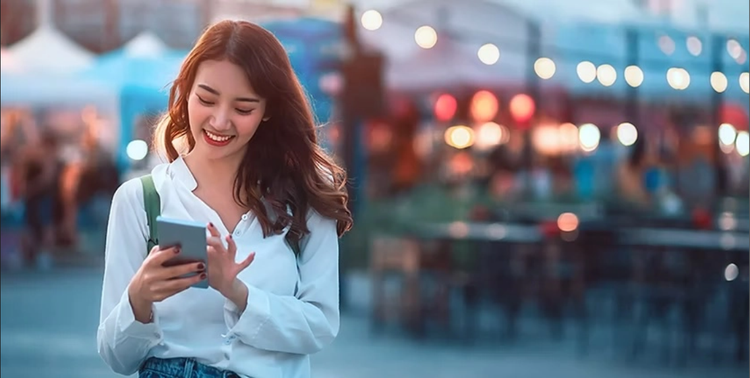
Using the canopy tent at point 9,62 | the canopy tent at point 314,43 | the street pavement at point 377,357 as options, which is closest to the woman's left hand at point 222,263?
the street pavement at point 377,357

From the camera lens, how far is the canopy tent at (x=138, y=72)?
1070 cm

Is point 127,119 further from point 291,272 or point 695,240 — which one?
point 291,272

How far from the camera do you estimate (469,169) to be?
14.3m

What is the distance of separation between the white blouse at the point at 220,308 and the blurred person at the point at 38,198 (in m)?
10.9

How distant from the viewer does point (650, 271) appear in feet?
28.1

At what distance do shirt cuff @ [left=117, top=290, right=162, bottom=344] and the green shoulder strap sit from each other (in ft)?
0.40

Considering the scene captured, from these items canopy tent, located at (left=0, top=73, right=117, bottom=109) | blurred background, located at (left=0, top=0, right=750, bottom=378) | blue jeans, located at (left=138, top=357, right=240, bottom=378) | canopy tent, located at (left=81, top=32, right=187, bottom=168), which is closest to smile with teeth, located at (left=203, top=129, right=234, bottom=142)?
blue jeans, located at (left=138, top=357, right=240, bottom=378)

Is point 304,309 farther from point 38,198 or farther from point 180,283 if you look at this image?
point 38,198

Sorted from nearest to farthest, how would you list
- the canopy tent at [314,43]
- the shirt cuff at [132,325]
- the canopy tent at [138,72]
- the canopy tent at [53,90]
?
the shirt cuff at [132,325] < the canopy tent at [314,43] < the canopy tent at [138,72] < the canopy tent at [53,90]

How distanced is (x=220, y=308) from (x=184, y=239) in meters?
0.24

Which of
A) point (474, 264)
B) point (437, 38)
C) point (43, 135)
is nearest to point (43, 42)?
point (43, 135)

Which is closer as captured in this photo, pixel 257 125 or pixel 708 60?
pixel 257 125

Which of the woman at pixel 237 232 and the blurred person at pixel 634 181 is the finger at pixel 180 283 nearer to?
the woman at pixel 237 232

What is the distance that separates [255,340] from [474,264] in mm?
7493
